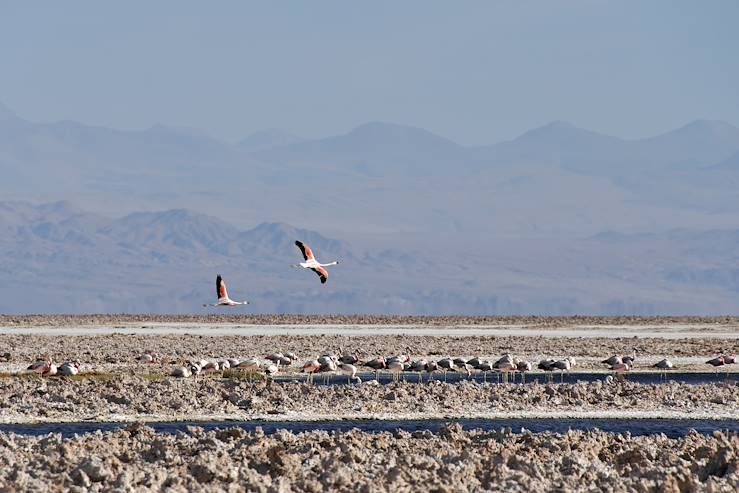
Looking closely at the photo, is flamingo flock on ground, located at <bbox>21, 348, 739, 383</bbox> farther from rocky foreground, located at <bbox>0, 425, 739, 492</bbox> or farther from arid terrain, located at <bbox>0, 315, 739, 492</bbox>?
rocky foreground, located at <bbox>0, 425, 739, 492</bbox>

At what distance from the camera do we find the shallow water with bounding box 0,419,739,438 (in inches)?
983

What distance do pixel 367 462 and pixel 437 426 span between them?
→ 24.6ft

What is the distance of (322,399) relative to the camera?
2894 cm

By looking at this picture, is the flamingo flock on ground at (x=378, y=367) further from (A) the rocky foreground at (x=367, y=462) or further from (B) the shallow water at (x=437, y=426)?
(A) the rocky foreground at (x=367, y=462)

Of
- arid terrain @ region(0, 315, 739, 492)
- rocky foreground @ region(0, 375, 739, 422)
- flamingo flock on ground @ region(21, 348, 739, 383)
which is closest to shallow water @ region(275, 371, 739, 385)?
flamingo flock on ground @ region(21, 348, 739, 383)

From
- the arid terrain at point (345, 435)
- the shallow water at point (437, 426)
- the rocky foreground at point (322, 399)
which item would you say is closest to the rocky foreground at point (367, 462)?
the arid terrain at point (345, 435)

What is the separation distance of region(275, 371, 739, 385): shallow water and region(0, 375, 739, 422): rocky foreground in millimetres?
4528

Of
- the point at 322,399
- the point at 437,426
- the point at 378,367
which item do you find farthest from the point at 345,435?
the point at 378,367

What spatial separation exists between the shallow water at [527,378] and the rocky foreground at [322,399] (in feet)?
14.9

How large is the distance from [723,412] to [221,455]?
13.0m

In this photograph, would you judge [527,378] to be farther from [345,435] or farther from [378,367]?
[345,435]

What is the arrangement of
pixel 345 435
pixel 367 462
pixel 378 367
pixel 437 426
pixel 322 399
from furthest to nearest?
pixel 378 367 < pixel 322 399 < pixel 437 426 < pixel 345 435 < pixel 367 462

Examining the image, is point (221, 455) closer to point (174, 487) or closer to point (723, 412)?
point (174, 487)

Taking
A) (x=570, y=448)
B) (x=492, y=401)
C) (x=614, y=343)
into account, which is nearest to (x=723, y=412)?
(x=492, y=401)
